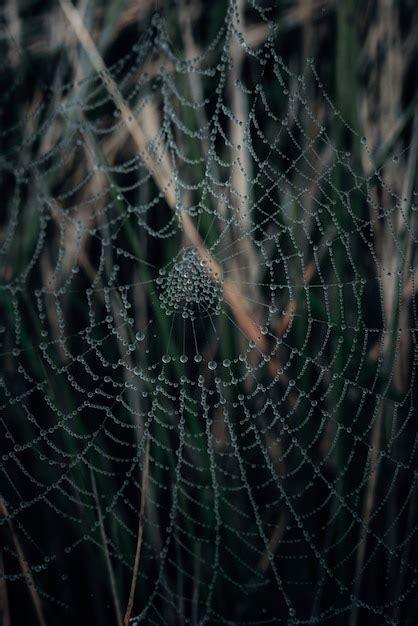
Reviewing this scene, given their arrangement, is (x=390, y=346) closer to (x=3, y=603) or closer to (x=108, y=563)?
(x=108, y=563)

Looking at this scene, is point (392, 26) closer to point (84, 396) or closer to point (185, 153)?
point (185, 153)

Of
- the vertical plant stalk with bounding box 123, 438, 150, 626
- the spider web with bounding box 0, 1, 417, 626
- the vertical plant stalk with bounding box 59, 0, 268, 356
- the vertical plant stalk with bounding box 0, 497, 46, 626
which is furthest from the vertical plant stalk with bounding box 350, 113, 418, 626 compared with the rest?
the vertical plant stalk with bounding box 0, 497, 46, 626

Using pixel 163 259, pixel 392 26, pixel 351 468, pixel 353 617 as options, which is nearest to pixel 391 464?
pixel 351 468

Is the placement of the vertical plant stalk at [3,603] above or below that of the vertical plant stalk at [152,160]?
below

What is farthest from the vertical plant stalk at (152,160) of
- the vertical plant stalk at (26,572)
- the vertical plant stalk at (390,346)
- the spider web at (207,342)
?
the vertical plant stalk at (26,572)

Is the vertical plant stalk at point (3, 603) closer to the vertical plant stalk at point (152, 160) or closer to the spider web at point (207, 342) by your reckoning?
the spider web at point (207, 342)

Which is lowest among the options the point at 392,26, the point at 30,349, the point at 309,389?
the point at 309,389

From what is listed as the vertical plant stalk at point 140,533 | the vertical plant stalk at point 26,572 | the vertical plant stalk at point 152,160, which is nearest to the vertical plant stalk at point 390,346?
the vertical plant stalk at point 152,160
